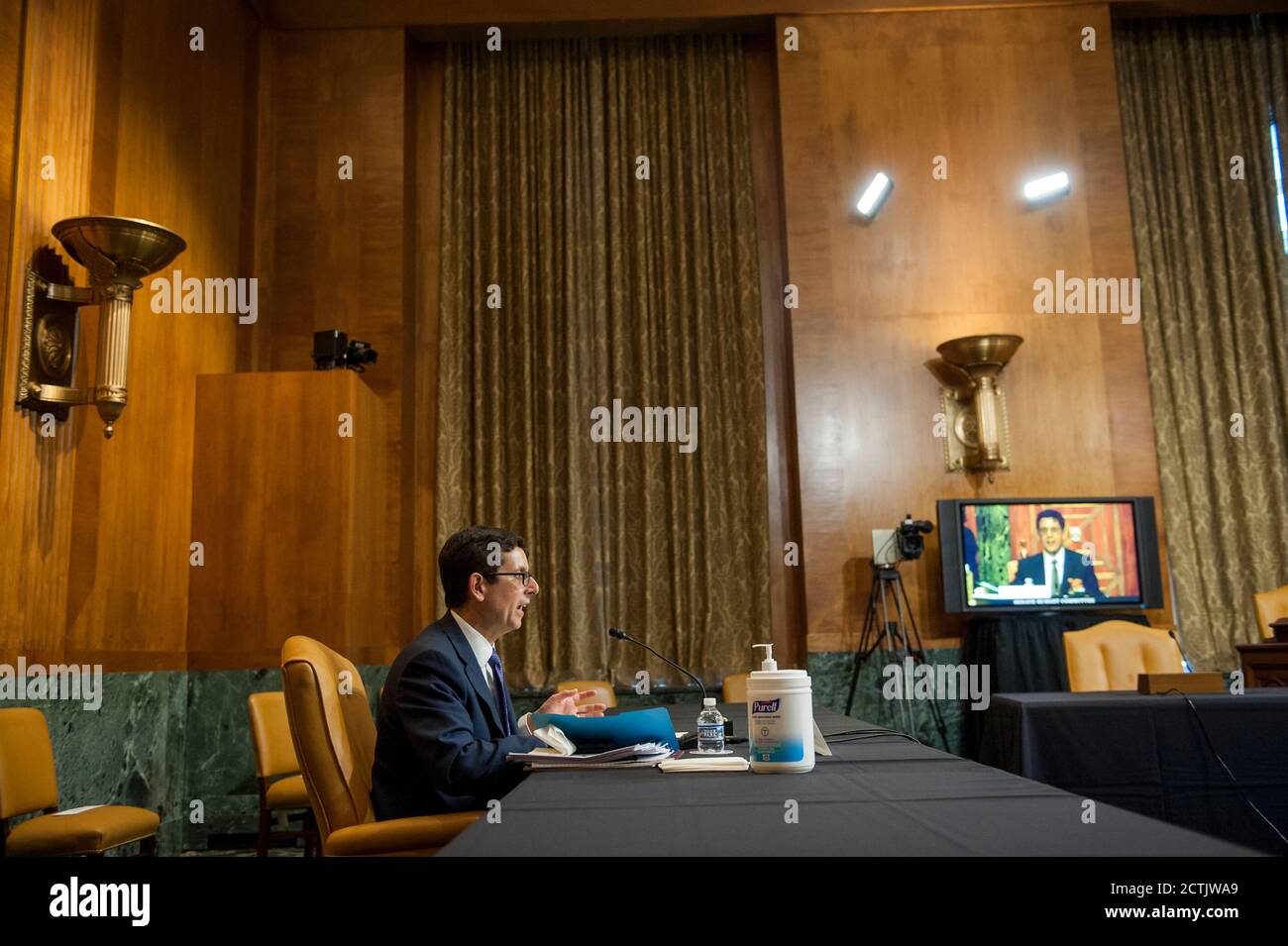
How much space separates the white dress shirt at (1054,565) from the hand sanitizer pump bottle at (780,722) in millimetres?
4541

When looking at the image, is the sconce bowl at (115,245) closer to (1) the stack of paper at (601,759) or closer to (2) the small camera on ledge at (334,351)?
(2) the small camera on ledge at (334,351)

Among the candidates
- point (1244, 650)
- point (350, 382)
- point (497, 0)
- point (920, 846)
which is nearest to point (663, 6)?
point (497, 0)

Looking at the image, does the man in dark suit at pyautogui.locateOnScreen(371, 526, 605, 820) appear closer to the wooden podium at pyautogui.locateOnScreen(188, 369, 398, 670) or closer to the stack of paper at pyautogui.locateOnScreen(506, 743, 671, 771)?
the stack of paper at pyautogui.locateOnScreen(506, 743, 671, 771)

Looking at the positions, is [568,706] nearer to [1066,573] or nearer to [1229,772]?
[1229,772]

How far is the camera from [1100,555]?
5938mm

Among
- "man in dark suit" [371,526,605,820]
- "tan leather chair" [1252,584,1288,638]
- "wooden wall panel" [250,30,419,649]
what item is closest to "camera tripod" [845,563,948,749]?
"tan leather chair" [1252,584,1288,638]

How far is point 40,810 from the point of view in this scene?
355cm

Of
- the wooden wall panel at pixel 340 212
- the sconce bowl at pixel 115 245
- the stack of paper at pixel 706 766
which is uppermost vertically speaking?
the wooden wall panel at pixel 340 212

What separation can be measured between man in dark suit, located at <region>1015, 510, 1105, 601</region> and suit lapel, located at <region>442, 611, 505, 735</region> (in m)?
4.29

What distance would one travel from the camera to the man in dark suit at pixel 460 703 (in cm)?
206

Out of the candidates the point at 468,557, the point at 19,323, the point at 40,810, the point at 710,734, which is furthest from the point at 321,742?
the point at 19,323

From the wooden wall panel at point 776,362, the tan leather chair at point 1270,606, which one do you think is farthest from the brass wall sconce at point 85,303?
the tan leather chair at point 1270,606

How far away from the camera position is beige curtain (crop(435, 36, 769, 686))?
21.1 feet

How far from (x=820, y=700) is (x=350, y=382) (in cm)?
324
